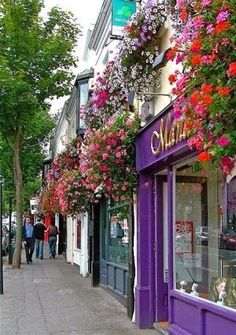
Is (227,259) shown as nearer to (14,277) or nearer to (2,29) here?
(14,277)

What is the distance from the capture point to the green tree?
1617cm

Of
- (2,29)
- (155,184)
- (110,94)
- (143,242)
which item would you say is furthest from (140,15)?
(2,29)

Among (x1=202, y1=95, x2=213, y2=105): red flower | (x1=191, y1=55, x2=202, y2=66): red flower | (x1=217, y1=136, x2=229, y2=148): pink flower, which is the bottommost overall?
(x1=217, y1=136, x2=229, y2=148): pink flower

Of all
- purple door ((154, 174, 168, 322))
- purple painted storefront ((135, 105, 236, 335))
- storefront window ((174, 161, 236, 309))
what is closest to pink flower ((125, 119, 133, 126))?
purple painted storefront ((135, 105, 236, 335))

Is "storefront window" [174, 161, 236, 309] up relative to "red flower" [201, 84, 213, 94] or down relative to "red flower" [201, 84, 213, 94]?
down

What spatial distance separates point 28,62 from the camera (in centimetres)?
Answer: 1684

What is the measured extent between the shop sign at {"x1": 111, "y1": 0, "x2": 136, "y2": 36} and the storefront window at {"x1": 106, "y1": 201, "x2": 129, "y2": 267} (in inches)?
127

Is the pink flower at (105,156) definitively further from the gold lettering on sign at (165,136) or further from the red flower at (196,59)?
the red flower at (196,59)

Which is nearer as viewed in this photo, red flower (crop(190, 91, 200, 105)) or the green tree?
red flower (crop(190, 91, 200, 105))

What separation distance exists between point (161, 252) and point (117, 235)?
9.32 ft

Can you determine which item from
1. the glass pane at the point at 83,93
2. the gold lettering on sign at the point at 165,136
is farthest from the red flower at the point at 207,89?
the glass pane at the point at 83,93

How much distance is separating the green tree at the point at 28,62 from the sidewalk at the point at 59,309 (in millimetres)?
4426

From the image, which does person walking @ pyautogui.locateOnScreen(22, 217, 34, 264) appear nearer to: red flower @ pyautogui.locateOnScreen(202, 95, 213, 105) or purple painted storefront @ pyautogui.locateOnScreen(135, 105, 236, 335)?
purple painted storefront @ pyautogui.locateOnScreen(135, 105, 236, 335)

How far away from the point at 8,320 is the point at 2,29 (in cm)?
1085
